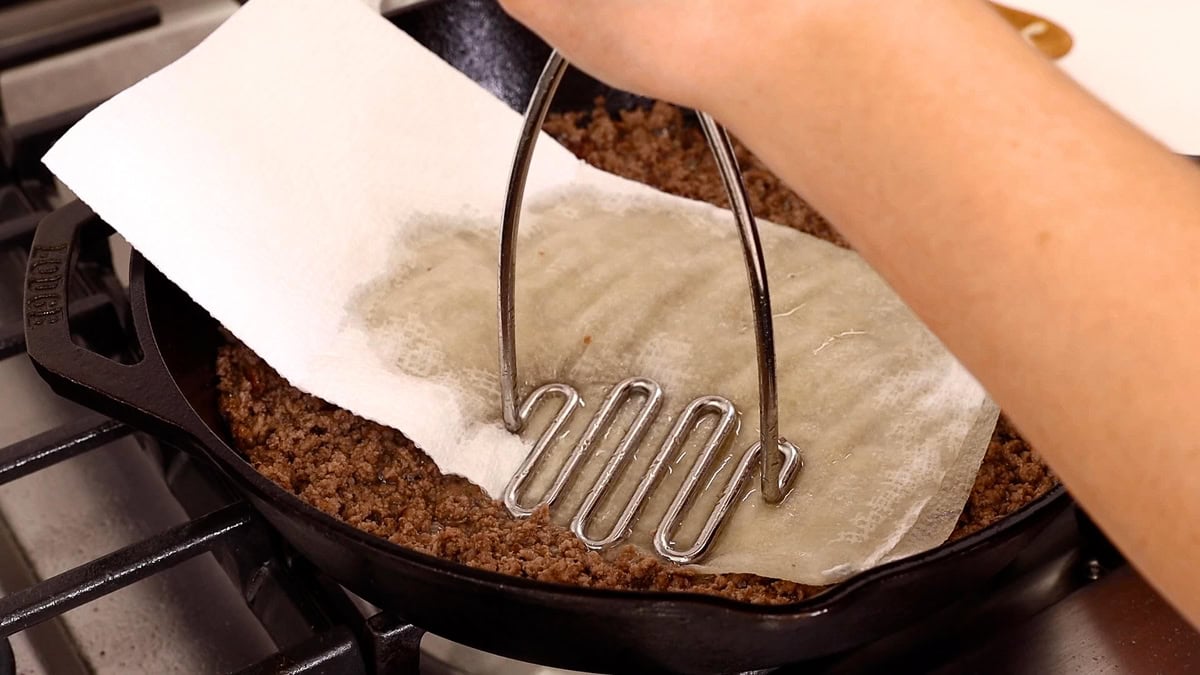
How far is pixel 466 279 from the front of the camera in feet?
2.32

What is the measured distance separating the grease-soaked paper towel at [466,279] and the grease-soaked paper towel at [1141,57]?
257 millimetres

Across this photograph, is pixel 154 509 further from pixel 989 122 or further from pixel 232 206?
pixel 989 122

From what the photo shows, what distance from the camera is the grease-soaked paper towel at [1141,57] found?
2.66 ft

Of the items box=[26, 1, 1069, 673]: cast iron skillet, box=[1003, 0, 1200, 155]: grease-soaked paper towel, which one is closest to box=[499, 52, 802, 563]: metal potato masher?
box=[26, 1, 1069, 673]: cast iron skillet

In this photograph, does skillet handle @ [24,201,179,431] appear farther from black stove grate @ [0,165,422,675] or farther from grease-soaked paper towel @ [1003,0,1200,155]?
grease-soaked paper towel @ [1003,0,1200,155]

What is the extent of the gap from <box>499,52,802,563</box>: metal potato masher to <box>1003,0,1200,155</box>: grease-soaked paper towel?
15.4 inches

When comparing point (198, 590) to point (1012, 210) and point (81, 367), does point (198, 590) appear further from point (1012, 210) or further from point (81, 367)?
point (1012, 210)

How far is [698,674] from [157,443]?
12.8 inches

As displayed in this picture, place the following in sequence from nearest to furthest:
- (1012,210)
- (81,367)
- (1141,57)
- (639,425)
A: (1012,210) < (81,367) < (639,425) < (1141,57)

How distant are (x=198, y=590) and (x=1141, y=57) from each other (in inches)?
29.1

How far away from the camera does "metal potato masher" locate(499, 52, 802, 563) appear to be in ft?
1.65

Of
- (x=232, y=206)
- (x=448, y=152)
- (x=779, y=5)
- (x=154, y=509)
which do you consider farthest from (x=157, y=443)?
(x=779, y=5)

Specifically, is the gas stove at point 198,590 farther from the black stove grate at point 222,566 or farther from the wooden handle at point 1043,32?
Result: the wooden handle at point 1043,32

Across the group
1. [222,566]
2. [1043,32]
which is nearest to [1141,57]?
[1043,32]
